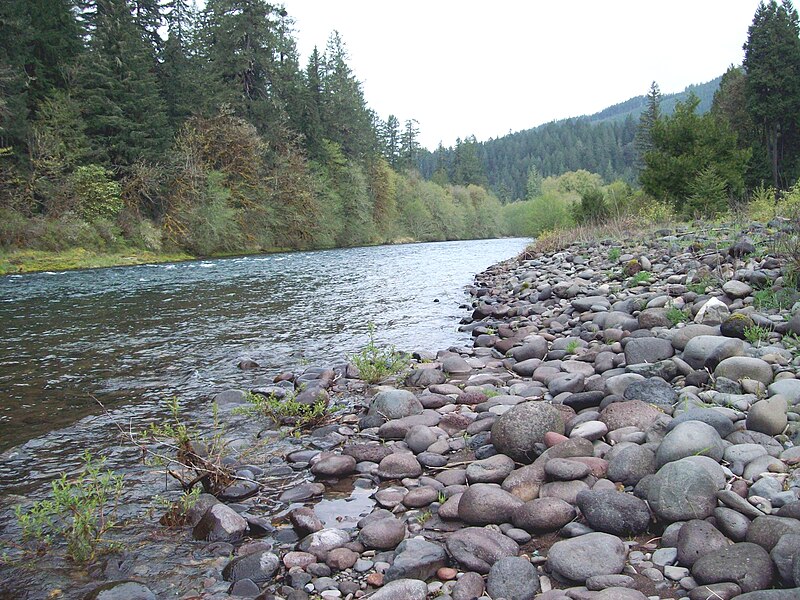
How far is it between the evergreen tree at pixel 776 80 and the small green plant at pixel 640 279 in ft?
114

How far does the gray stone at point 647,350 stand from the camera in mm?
5945

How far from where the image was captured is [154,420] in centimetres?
585

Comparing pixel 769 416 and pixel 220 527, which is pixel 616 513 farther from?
pixel 220 527

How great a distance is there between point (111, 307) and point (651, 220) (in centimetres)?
1743

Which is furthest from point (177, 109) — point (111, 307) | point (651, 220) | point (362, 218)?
point (651, 220)

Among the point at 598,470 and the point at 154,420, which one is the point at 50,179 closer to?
the point at 154,420

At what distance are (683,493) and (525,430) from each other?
1.36m

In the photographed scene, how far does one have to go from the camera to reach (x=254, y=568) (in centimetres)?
320

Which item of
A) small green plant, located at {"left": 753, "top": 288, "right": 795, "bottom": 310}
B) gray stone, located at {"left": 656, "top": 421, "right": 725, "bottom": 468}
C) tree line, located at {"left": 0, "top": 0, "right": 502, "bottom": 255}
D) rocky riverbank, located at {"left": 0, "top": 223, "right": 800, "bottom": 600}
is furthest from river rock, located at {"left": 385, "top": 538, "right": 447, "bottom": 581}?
tree line, located at {"left": 0, "top": 0, "right": 502, "bottom": 255}

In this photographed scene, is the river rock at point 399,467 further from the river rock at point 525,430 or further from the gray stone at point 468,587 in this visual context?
A: the gray stone at point 468,587

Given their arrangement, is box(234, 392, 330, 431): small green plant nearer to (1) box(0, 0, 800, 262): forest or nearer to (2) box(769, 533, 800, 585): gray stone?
(2) box(769, 533, 800, 585): gray stone

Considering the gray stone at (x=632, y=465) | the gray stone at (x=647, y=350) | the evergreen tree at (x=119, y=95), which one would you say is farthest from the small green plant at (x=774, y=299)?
the evergreen tree at (x=119, y=95)

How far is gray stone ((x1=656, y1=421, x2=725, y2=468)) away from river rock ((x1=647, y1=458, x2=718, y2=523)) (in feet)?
0.95

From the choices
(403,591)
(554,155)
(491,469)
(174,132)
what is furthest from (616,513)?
(554,155)
